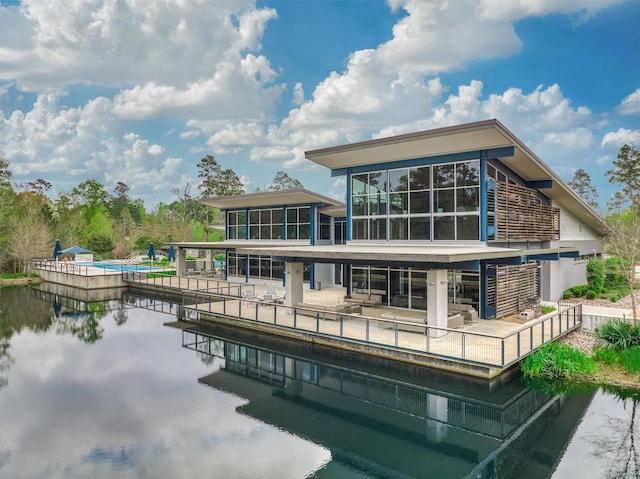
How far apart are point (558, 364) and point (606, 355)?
1.83 meters

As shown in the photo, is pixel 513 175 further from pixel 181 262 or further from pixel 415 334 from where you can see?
pixel 181 262

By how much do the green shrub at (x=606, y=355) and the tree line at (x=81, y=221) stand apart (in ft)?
124

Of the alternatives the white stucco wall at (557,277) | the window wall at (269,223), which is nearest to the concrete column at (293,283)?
the window wall at (269,223)

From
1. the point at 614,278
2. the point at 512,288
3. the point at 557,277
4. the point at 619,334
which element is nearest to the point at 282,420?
the point at 619,334

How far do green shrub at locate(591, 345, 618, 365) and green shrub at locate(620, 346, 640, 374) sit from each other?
194 millimetres

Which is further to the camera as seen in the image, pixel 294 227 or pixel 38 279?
pixel 38 279

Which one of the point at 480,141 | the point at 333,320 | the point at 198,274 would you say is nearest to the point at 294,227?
the point at 198,274

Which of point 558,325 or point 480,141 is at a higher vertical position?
point 480,141

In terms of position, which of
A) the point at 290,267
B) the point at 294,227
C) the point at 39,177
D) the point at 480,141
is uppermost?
the point at 39,177

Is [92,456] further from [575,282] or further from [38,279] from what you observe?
[38,279]

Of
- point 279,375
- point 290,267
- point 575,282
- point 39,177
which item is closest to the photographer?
point 279,375

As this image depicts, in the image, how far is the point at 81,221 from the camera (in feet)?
173

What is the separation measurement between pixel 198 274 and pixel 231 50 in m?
24.4

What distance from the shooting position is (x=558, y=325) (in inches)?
555
